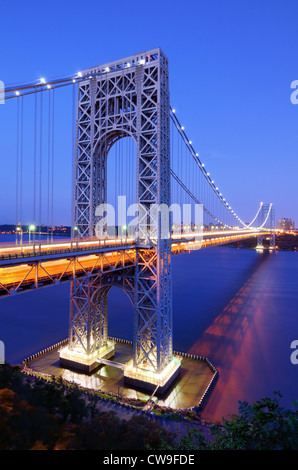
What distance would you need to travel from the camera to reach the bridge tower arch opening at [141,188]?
1769cm

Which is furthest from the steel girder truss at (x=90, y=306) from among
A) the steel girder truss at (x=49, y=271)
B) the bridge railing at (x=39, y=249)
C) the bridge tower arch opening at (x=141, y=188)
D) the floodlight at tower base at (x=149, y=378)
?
the bridge railing at (x=39, y=249)

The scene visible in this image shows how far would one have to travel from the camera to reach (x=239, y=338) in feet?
93.3

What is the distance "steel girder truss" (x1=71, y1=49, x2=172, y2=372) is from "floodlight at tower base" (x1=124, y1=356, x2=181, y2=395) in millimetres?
388

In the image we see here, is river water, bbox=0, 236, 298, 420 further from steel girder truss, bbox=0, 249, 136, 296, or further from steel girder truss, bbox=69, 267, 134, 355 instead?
steel girder truss, bbox=0, 249, 136, 296

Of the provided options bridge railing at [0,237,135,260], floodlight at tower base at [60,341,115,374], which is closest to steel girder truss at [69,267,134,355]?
floodlight at tower base at [60,341,115,374]

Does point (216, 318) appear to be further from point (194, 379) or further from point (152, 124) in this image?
point (152, 124)

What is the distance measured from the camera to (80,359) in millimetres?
19609

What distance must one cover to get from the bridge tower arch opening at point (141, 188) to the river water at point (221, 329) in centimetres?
529

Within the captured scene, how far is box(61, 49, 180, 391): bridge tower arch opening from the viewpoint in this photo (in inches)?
696

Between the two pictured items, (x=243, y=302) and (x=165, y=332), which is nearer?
(x=165, y=332)

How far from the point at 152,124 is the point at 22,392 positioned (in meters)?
15.8
